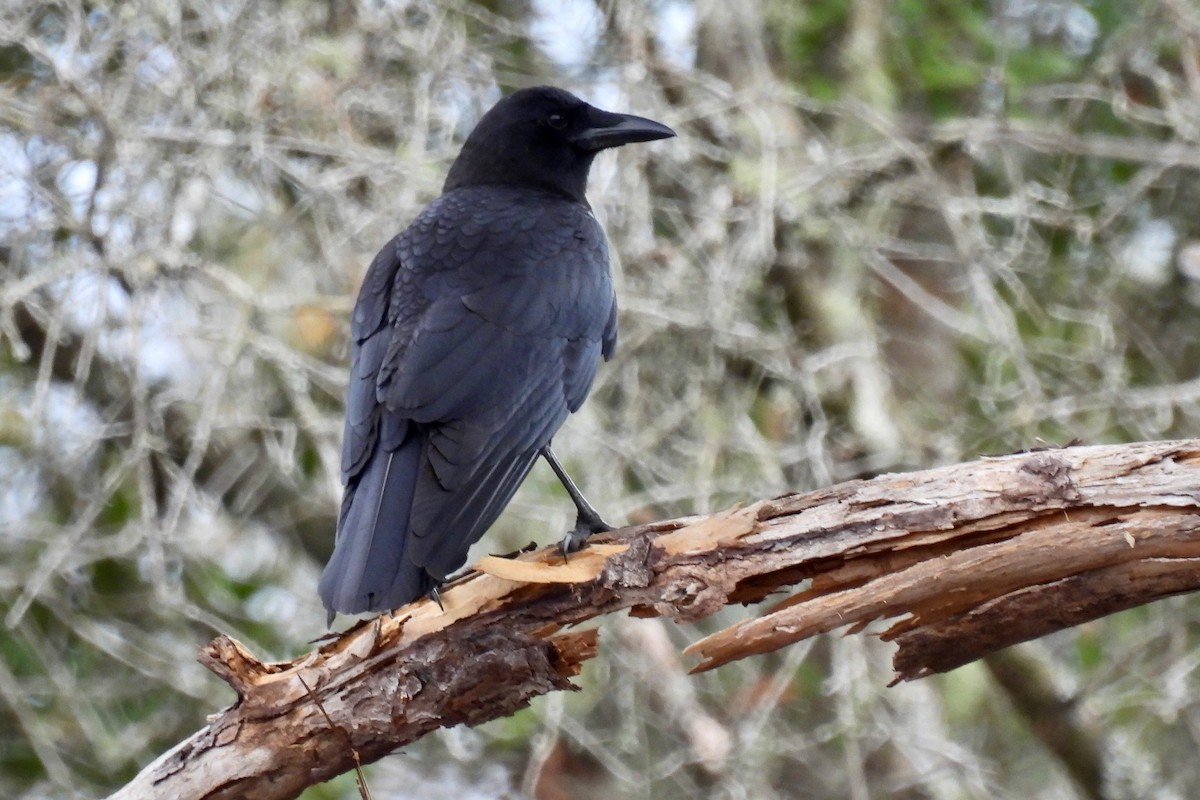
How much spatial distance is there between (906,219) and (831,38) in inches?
41.3

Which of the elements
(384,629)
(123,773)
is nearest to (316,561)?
(123,773)

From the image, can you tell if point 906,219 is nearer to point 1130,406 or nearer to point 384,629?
point 1130,406

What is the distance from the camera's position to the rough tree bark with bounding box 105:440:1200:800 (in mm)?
3004

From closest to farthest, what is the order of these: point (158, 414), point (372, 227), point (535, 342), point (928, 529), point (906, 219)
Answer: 1. point (928, 529)
2. point (535, 342)
3. point (158, 414)
4. point (372, 227)
5. point (906, 219)

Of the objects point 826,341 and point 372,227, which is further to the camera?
point 826,341

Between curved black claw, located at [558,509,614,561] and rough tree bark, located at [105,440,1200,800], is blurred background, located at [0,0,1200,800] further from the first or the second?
rough tree bark, located at [105,440,1200,800]

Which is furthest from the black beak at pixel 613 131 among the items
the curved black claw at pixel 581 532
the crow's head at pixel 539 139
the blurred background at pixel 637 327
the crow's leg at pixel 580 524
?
the curved black claw at pixel 581 532

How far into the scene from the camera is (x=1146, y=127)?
6941mm

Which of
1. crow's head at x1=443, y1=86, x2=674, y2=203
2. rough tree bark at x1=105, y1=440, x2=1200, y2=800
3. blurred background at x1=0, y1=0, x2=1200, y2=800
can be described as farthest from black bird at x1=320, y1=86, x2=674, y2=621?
blurred background at x1=0, y1=0, x2=1200, y2=800

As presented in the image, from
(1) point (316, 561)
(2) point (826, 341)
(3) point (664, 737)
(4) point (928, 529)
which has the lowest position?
(3) point (664, 737)

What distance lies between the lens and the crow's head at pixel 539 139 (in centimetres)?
516

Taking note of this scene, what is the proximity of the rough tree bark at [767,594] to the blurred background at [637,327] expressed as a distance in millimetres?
1946

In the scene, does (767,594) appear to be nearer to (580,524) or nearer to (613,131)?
(580,524)

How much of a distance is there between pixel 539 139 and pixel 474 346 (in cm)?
134
